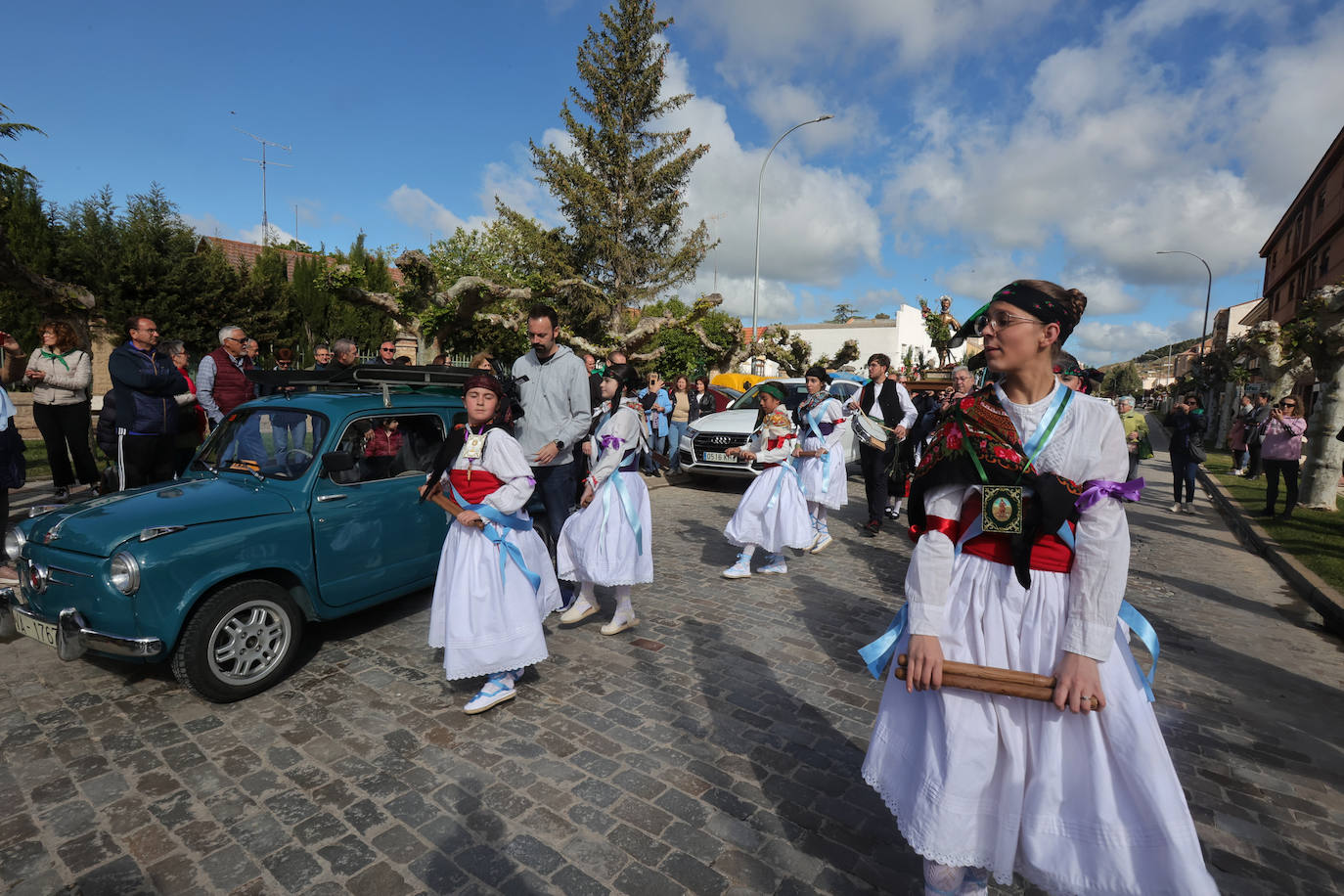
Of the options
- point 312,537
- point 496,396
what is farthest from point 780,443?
point 312,537

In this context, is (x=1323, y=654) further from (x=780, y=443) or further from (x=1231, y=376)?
(x=1231, y=376)

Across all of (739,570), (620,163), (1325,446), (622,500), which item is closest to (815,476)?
(739,570)

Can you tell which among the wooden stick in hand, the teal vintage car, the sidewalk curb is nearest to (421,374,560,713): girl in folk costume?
the teal vintage car

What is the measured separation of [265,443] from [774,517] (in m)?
4.38

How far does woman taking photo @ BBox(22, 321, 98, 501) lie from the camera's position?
21.1 feet

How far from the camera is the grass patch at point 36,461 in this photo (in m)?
9.23

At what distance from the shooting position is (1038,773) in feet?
6.14

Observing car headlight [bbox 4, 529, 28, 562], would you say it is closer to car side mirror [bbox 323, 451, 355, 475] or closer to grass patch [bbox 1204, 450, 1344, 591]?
car side mirror [bbox 323, 451, 355, 475]

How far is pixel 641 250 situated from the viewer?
102 ft

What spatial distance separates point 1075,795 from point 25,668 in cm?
573

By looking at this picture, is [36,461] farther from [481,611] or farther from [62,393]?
[481,611]

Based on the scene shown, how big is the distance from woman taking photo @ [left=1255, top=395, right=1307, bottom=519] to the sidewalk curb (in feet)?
1.95

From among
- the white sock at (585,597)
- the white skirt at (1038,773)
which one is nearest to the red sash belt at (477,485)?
the white sock at (585,597)

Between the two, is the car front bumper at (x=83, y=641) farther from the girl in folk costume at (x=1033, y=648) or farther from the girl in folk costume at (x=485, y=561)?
the girl in folk costume at (x=1033, y=648)
